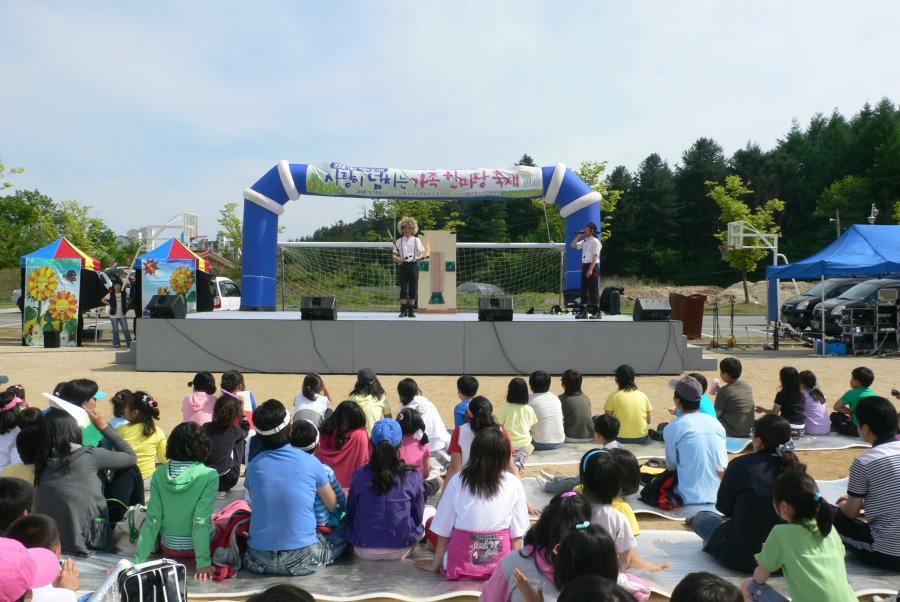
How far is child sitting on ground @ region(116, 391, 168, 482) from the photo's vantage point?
4754 millimetres

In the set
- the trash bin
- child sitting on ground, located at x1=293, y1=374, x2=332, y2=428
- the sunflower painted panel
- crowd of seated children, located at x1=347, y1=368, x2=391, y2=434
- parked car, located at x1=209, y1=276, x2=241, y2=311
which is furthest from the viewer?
parked car, located at x1=209, y1=276, x2=241, y2=311

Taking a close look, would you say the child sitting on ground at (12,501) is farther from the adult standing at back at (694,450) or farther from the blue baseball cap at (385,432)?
the adult standing at back at (694,450)

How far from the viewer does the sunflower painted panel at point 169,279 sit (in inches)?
638

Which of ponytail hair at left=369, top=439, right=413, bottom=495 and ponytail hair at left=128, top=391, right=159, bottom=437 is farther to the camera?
ponytail hair at left=128, top=391, right=159, bottom=437

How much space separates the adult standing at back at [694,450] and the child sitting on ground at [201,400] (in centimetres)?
359

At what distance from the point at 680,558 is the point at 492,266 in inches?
626

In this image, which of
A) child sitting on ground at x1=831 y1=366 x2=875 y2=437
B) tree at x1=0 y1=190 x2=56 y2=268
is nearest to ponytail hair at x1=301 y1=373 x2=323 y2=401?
child sitting on ground at x1=831 y1=366 x2=875 y2=437

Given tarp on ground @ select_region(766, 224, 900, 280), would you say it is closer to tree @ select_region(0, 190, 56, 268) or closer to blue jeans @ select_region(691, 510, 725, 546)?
blue jeans @ select_region(691, 510, 725, 546)

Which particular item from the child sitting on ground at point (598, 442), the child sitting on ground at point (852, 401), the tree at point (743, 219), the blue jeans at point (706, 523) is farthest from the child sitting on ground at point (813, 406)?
the tree at point (743, 219)

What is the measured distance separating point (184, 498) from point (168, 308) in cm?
854

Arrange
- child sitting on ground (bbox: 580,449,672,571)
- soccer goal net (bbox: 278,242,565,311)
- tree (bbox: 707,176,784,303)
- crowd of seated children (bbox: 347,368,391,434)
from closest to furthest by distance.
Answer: child sitting on ground (bbox: 580,449,672,571) < crowd of seated children (bbox: 347,368,391,434) < soccer goal net (bbox: 278,242,565,311) < tree (bbox: 707,176,784,303)

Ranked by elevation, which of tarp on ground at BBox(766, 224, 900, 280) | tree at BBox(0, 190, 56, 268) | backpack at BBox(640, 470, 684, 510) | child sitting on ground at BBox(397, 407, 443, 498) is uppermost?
tree at BBox(0, 190, 56, 268)

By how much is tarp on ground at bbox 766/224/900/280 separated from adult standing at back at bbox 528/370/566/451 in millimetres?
9664

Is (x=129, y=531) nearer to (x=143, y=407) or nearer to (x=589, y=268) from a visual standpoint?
(x=143, y=407)
